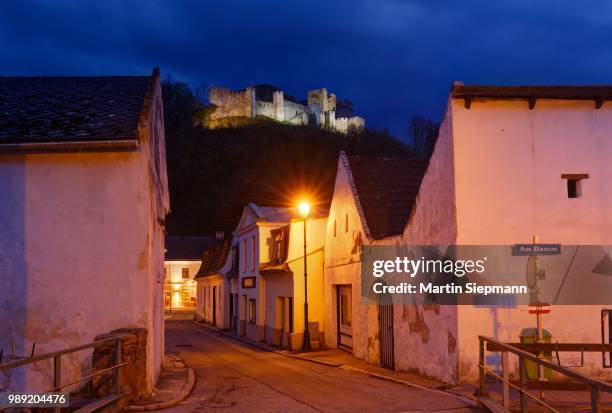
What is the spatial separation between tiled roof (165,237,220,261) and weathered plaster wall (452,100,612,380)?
63558 mm

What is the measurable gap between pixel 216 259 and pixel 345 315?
25.1 metres

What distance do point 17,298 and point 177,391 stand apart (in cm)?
347

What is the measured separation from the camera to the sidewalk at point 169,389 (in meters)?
10.9

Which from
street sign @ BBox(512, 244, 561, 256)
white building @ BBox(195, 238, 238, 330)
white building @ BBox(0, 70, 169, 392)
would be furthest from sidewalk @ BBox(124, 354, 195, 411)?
white building @ BBox(195, 238, 238, 330)

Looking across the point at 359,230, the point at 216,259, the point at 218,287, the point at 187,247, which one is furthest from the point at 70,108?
the point at 187,247

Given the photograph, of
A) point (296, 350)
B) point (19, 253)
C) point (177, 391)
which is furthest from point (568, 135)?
point (296, 350)

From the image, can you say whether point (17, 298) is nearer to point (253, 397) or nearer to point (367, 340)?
point (253, 397)

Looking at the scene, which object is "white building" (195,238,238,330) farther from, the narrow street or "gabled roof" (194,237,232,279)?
the narrow street

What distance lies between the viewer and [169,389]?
13.1m

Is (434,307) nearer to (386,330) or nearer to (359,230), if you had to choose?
(386,330)

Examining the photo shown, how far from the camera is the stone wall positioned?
35.1 feet

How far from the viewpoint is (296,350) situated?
24328mm

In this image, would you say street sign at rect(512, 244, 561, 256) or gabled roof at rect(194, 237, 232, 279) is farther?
gabled roof at rect(194, 237, 232, 279)

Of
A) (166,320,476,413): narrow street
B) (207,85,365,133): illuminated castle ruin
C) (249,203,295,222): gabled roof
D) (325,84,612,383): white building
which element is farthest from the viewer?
(207,85,365,133): illuminated castle ruin
